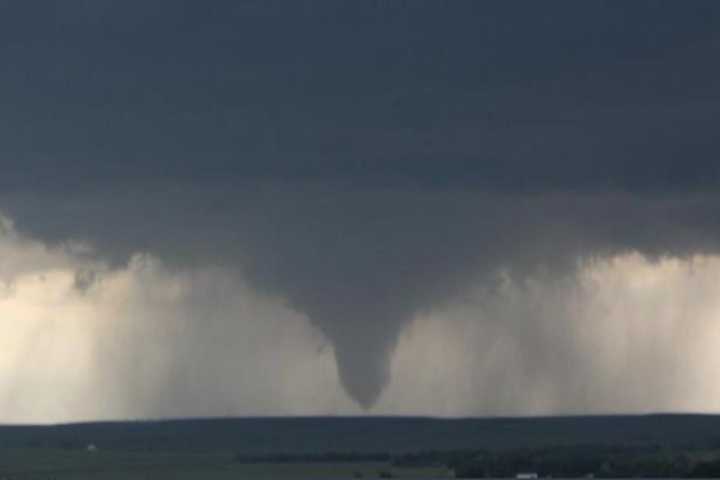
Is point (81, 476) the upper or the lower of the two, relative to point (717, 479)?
upper

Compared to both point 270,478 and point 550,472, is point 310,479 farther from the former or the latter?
point 550,472

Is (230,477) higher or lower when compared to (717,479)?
higher

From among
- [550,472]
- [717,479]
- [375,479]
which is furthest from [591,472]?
[717,479]

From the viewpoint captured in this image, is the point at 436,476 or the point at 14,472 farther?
the point at 14,472

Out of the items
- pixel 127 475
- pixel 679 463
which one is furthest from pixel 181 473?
pixel 679 463

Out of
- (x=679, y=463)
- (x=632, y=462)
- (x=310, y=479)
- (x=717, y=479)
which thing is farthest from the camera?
(x=632, y=462)

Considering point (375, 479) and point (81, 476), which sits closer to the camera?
point (375, 479)

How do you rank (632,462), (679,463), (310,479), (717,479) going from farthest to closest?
(632,462) → (679,463) → (310,479) → (717,479)

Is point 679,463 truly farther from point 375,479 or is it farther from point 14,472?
point 14,472
